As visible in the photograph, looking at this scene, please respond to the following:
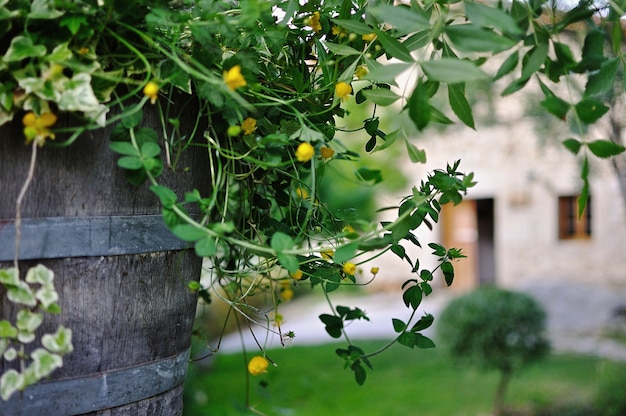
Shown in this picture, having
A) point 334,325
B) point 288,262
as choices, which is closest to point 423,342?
point 334,325

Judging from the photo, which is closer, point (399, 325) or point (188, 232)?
point (188, 232)

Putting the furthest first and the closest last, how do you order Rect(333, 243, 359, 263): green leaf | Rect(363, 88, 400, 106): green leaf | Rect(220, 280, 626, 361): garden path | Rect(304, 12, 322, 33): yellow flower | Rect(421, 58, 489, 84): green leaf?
Rect(220, 280, 626, 361): garden path → Rect(304, 12, 322, 33): yellow flower → Rect(363, 88, 400, 106): green leaf → Rect(333, 243, 359, 263): green leaf → Rect(421, 58, 489, 84): green leaf

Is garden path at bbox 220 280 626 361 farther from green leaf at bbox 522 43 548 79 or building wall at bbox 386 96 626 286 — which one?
green leaf at bbox 522 43 548 79

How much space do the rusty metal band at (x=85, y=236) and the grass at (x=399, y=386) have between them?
12.9ft

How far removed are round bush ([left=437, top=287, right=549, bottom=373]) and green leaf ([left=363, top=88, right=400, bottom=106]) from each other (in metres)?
4.77

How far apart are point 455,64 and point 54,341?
54cm

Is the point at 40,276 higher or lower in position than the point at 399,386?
higher

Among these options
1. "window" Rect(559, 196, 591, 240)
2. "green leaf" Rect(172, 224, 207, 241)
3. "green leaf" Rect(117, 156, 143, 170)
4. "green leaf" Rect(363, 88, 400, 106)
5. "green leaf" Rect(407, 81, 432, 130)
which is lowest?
"window" Rect(559, 196, 591, 240)

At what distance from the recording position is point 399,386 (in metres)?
6.26

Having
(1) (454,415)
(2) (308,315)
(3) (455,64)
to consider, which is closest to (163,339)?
(3) (455,64)

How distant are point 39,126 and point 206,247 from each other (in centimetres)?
23

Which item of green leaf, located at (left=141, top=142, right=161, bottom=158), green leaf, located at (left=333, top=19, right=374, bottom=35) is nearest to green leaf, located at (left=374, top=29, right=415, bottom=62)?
green leaf, located at (left=333, top=19, right=374, bottom=35)

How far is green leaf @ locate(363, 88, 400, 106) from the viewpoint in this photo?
0.88m

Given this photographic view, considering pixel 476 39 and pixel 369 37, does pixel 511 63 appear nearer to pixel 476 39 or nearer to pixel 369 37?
pixel 476 39
